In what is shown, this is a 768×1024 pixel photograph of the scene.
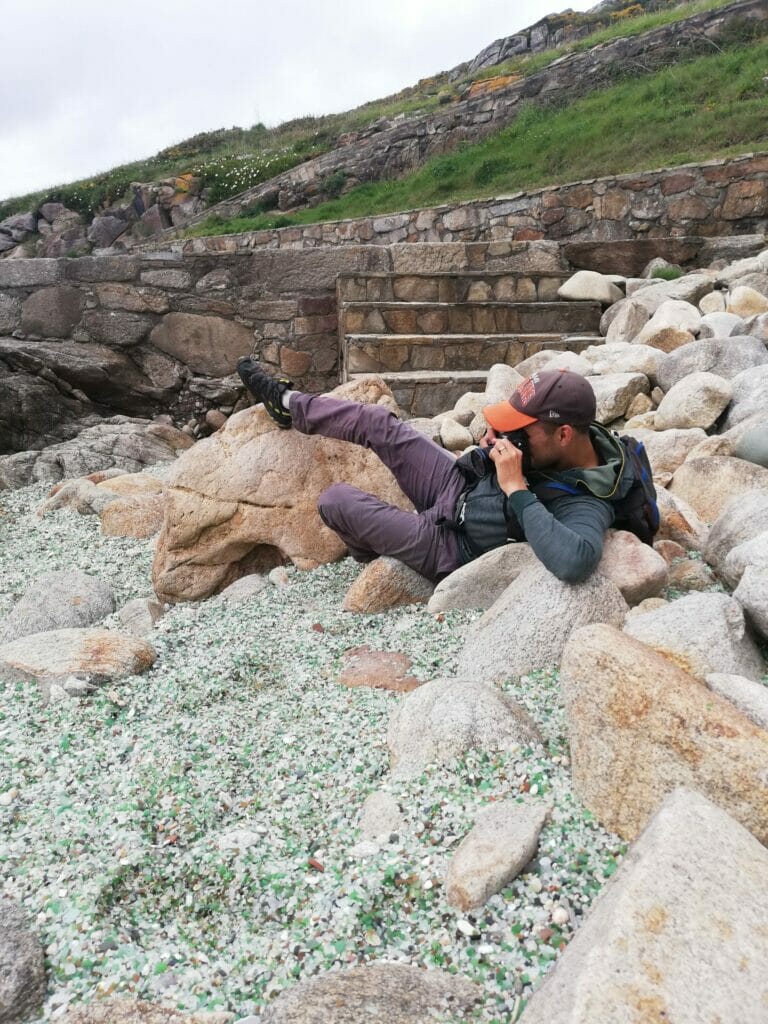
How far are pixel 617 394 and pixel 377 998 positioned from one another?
3.78 metres

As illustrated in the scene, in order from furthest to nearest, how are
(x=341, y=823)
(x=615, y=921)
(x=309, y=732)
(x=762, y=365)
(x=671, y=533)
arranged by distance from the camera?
(x=762, y=365), (x=671, y=533), (x=309, y=732), (x=341, y=823), (x=615, y=921)

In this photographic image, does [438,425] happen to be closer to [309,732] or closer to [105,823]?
[309,732]

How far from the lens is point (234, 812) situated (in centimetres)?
172

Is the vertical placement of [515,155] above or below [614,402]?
above

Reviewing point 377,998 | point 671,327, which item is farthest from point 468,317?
point 377,998

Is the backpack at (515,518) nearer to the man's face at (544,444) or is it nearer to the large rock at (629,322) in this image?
the man's face at (544,444)

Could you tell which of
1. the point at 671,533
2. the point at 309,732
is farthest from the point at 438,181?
the point at 309,732

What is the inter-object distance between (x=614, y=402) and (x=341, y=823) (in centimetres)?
338

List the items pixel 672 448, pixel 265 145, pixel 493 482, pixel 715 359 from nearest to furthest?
Result: pixel 493 482, pixel 672 448, pixel 715 359, pixel 265 145

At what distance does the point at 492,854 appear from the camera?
54.8 inches

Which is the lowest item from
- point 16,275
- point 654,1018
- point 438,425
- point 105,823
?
point 438,425

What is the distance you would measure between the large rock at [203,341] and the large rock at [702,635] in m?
5.73

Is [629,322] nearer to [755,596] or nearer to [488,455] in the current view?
[488,455]

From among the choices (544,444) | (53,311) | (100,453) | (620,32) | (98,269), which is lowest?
(100,453)
